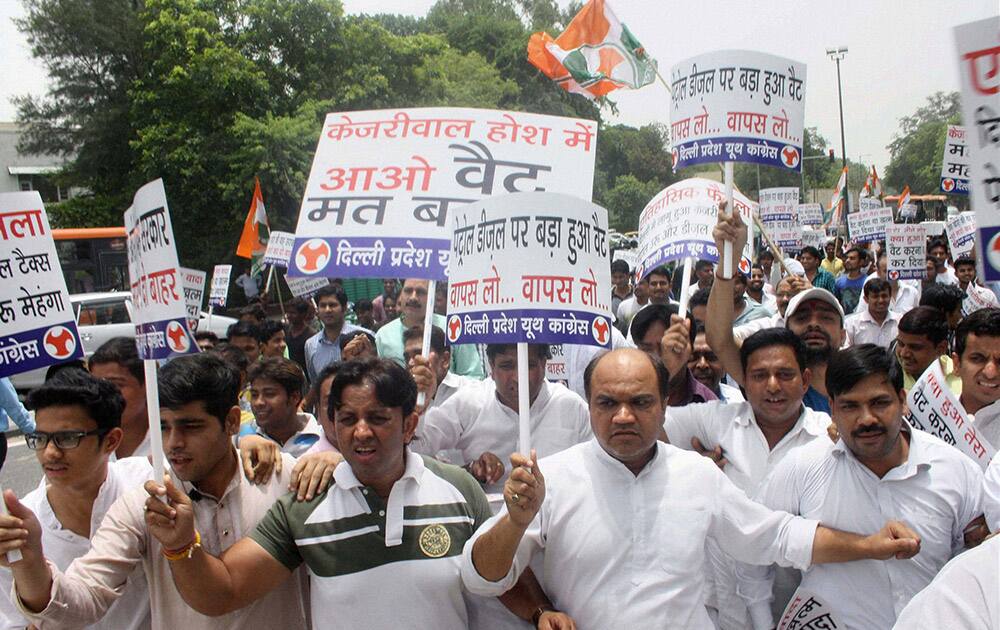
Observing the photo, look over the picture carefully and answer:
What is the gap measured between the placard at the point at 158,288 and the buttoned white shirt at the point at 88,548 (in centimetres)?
52

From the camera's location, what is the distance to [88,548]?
2.80 metres

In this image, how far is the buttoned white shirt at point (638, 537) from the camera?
2.43 meters

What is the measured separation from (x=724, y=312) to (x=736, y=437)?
0.65 m

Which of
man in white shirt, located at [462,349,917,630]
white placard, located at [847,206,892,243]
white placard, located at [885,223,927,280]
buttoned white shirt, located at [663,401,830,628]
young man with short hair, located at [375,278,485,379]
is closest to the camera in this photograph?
man in white shirt, located at [462,349,917,630]

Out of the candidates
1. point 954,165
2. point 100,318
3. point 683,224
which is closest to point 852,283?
point 954,165

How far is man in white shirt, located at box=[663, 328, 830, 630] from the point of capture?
132 inches

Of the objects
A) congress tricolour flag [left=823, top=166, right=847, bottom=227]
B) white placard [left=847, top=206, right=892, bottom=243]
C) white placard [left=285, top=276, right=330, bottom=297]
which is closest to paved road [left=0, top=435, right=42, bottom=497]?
white placard [left=285, top=276, right=330, bottom=297]

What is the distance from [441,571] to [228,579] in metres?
0.63

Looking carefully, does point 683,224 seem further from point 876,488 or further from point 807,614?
point 807,614

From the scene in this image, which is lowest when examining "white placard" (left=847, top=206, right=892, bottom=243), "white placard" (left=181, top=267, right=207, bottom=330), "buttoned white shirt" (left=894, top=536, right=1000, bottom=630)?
"buttoned white shirt" (left=894, top=536, right=1000, bottom=630)

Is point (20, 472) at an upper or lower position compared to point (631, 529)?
lower

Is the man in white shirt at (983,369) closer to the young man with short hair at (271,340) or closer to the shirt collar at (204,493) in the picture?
the shirt collar at (204,493)

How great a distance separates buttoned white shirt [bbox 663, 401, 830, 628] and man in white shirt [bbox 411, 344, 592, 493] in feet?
1.42

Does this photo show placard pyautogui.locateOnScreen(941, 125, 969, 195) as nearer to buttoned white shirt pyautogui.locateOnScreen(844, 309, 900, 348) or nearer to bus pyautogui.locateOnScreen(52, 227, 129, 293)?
buttoned white shirt pyautogui.locateOnScreen(844, 309, 900, 348)
